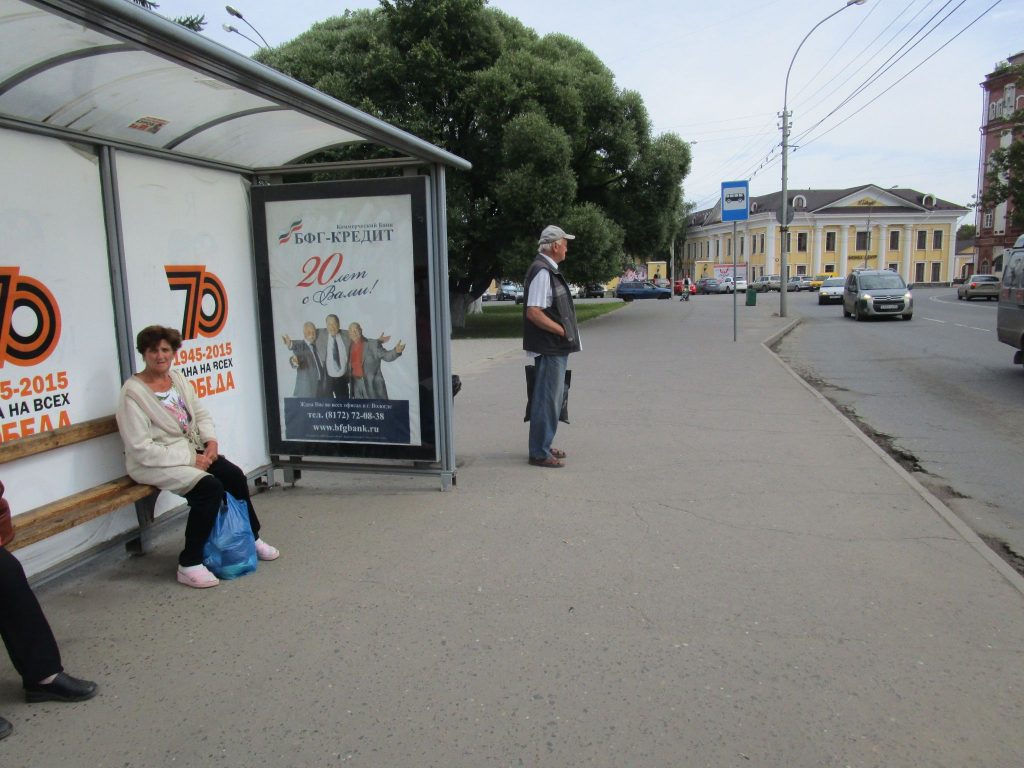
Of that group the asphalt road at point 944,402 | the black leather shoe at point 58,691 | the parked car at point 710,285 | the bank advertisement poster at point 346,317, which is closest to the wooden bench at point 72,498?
the black leather shoe at point 58,691

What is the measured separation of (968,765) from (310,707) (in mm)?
2359

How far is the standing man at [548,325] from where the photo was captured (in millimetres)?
6031

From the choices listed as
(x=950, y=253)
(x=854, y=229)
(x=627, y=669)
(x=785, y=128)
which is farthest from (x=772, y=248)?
(x=627, y=669)

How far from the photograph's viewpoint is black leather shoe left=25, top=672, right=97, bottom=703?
116 inches

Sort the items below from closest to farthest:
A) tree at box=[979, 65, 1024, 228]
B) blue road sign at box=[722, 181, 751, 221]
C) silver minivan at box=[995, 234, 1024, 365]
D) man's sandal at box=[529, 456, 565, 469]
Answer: man's sandal at box=[529, 456, 565, 469] → silver minivan at box=[995, 234, 1024, 365] → blue road sign at box=[722, 181, 751, 221] → tree at box=[979, 65, 1024, 228]

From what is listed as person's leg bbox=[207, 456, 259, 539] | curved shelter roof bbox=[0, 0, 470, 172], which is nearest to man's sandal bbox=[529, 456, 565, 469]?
curved shelter roof bbox=[0, 0, 470, 172]

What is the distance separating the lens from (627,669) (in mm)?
3184

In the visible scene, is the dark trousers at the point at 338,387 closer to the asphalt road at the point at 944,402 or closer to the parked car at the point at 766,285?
the asphalt road at the point at 944,402

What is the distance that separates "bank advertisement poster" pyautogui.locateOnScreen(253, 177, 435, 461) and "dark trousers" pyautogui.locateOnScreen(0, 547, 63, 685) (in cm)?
286

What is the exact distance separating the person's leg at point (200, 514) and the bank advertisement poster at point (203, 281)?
1016mm

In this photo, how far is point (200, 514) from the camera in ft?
13.2

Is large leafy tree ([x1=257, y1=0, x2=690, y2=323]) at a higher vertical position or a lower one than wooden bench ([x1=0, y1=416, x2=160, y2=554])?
higher

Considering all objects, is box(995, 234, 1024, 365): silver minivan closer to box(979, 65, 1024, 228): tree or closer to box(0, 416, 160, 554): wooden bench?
box(0, 416, 160, 554): wooden bench

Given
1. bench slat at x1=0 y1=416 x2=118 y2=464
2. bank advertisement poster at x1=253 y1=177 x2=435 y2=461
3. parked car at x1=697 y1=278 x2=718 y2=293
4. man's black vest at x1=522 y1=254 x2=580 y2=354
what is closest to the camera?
bench slat at x1=0 y1=416 x2=118 y2=464
